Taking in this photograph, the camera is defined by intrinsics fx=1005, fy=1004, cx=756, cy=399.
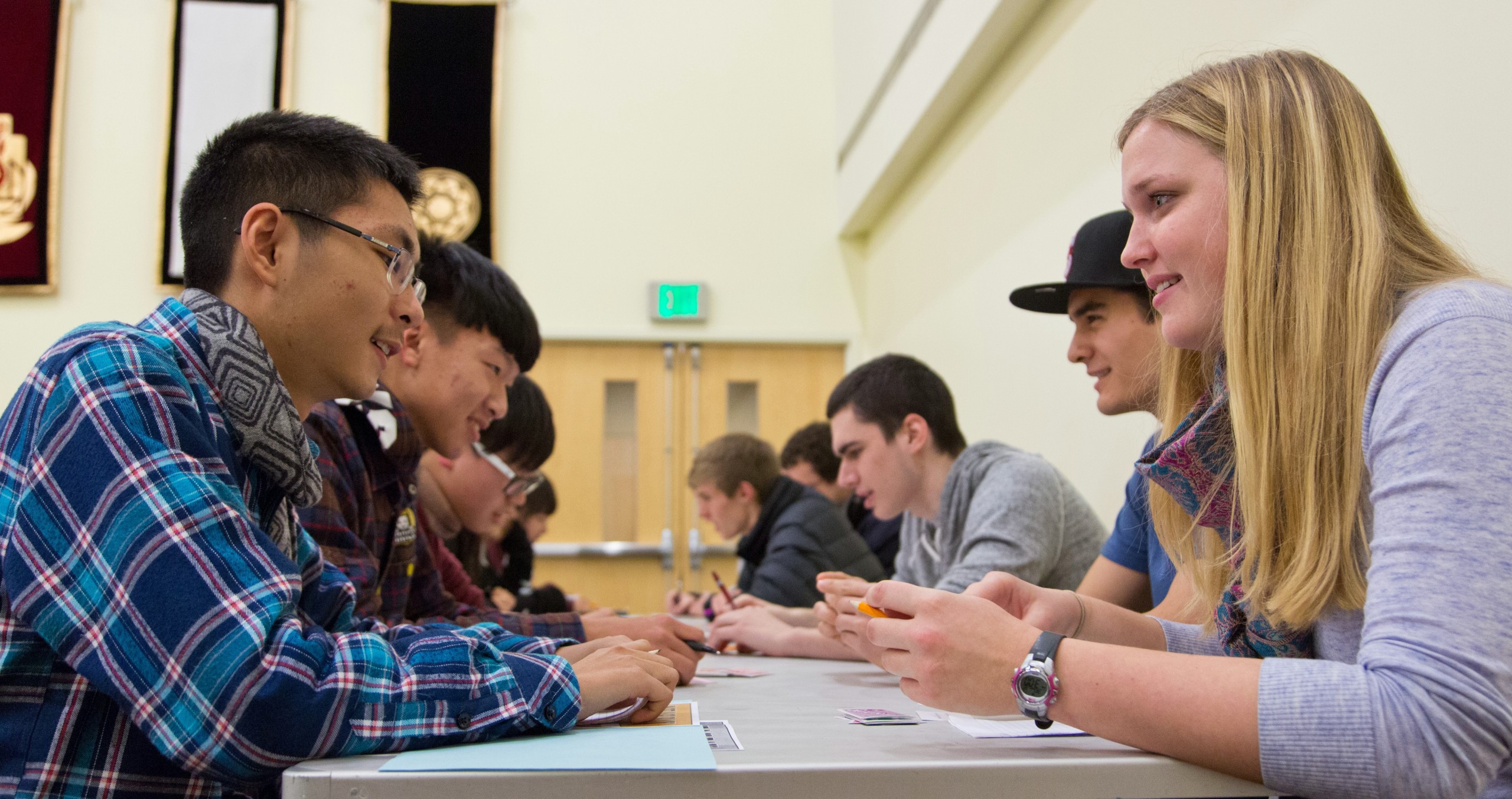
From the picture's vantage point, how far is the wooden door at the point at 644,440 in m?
5.80

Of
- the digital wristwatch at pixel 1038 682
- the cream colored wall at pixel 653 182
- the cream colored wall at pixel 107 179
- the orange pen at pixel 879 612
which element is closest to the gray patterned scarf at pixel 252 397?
the orange pen at pixel 879 612

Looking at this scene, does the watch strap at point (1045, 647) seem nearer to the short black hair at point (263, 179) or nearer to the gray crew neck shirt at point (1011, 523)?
the short black hair at point (263, 179)

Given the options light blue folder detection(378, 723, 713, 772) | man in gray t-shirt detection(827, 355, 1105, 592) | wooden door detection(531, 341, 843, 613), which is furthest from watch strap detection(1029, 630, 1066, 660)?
wooden door detection(531, 341, 843, 613)

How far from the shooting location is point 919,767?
0.83m

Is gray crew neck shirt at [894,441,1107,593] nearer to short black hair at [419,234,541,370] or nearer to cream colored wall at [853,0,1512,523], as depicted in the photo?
cream colored wall at [853,0,1512,523]

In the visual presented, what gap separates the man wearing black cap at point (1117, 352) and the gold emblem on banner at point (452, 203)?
172 inches

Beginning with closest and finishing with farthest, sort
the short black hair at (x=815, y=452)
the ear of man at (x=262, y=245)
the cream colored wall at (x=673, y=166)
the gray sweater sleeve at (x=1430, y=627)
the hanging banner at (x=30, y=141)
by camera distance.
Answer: the gray sweater sleeve at (x=1430, y=627), the ear of man at (x=262, y=245), the short black hair at (x=815, y=452), the hanging banner at (x=30, y=141), the cream colored wall at (x=673, y=166)

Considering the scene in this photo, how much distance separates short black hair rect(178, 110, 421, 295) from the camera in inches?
46.6

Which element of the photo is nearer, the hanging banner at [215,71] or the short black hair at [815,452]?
the short black hair at [815,452]

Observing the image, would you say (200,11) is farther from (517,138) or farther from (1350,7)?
(1350,7)

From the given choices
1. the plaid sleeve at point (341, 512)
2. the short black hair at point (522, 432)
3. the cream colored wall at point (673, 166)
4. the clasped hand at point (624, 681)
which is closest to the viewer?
the clasped hand at point (624, 681)

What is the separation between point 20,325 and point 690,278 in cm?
364

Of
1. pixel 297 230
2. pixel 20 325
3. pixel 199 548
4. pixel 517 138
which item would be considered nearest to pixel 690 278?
pixel 517 138

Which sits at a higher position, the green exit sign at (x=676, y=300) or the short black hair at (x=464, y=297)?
the green exit sign at (x=676, y=300)
